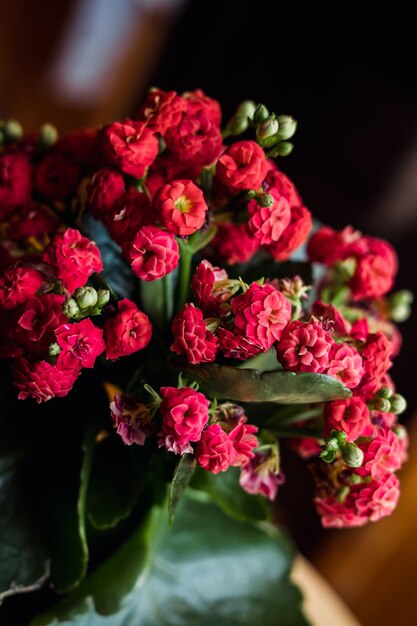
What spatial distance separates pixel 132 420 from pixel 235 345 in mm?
92

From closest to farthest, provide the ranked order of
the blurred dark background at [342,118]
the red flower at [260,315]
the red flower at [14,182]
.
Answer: the red flower at [260,315] → the red flower at [14,182] → the blurred dark background at [342,118]

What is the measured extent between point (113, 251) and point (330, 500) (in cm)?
26

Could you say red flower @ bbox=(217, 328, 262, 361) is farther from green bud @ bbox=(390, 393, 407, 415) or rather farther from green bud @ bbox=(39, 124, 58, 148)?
green bud @ bbox=(39, 124, 58, 148)

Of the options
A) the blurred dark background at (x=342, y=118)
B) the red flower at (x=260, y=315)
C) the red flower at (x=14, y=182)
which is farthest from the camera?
the blurred dark background at (x=342, y=118)

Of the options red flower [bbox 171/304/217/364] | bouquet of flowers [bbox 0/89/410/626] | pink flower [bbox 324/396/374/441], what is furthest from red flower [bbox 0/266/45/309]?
pink flower [bbox 324/396/374/441]

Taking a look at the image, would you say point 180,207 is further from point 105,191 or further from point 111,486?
point 111,486

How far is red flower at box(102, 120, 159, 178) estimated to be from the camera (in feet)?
1.50

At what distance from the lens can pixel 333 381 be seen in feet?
1.34

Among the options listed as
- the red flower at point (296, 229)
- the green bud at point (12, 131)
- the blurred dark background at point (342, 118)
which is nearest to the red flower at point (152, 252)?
the red flower at point (296, 229)

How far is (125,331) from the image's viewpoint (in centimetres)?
44

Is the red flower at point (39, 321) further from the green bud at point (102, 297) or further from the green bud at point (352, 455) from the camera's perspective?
the green bud at point (352, 455)

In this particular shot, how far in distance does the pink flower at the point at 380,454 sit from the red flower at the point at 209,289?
0.47ft

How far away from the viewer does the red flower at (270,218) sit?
1.54 feet

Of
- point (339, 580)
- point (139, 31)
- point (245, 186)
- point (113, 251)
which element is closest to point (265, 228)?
point (245, 186)
